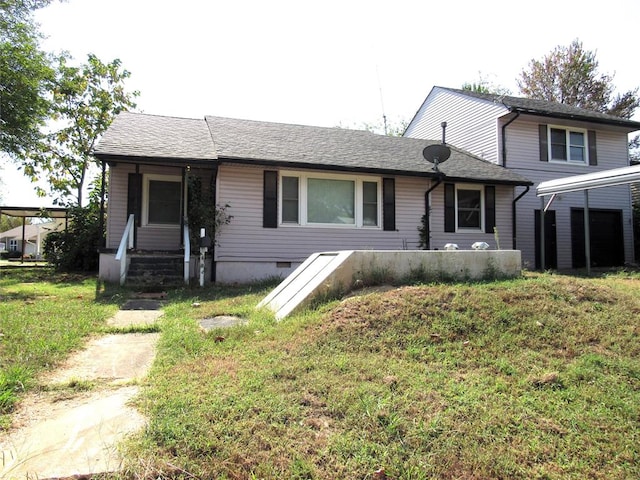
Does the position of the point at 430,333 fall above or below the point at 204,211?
below

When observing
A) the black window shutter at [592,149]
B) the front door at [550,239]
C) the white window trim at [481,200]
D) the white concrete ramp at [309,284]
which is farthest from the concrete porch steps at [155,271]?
the black window shutter at [592,149]

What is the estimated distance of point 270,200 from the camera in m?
10.3

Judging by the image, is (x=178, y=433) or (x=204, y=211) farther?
(x=204, y=211)

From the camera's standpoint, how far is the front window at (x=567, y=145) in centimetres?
1414

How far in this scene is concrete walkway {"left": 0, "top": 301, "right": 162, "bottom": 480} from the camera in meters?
2.04

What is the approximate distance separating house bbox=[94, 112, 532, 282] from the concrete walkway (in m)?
5.77

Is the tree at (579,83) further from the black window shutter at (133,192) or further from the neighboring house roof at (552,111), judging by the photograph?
the black window shutter at (133,192)

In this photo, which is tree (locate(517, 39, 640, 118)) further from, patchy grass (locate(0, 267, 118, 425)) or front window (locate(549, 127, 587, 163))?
patchy grass (locate(0, 267, 118, 425))

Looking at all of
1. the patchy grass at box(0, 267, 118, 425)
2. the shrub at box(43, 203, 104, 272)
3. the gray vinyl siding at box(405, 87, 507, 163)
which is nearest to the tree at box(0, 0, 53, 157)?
the shrub at box(43, 203, 104, 272)

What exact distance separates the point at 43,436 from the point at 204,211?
24.7ft

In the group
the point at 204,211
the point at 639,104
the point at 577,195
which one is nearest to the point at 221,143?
the point at 204,211

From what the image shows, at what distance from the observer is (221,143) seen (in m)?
10.7

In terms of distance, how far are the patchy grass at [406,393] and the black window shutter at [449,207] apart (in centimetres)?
708

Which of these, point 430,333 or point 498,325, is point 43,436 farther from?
point 498,325
